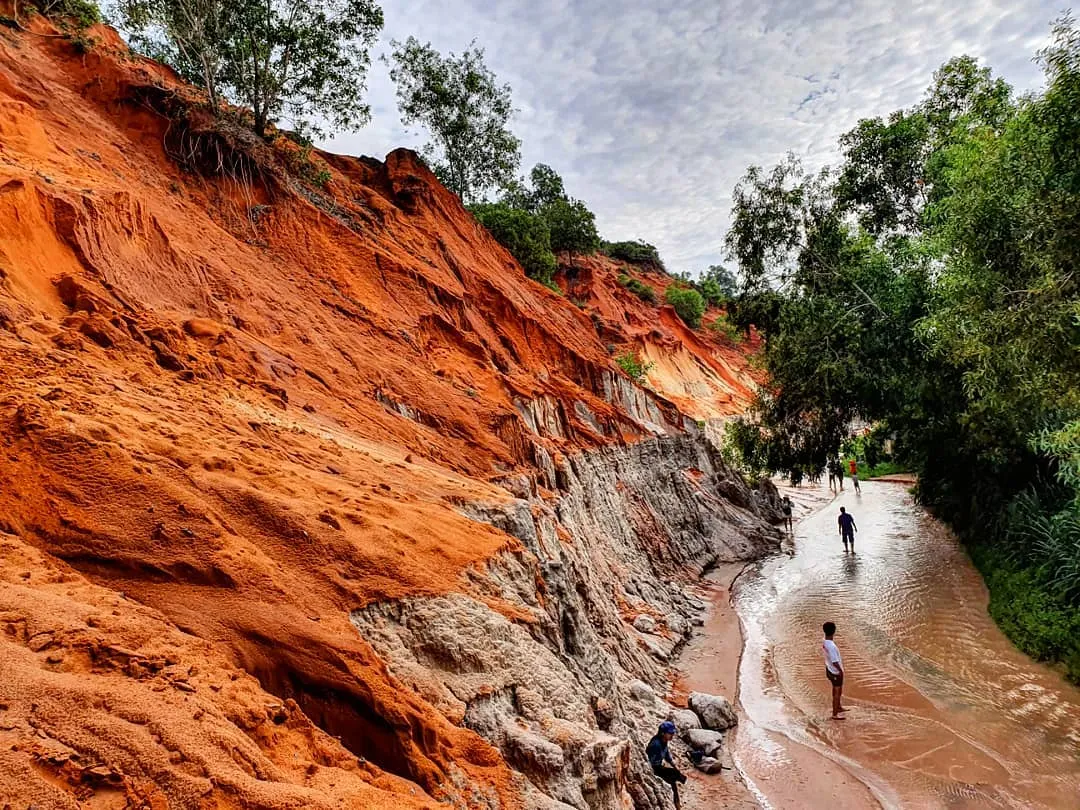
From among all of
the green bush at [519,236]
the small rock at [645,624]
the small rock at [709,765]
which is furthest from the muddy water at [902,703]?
the green bush at [519,236]

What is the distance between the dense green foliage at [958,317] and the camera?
24.8 ft

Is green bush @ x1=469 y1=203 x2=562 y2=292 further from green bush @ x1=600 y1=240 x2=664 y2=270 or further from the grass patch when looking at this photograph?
green bush @ x1=600 y1=240 x2=664 y2=270

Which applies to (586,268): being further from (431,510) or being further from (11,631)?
(11,631)

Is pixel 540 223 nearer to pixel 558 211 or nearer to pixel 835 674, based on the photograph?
pixel 558 211

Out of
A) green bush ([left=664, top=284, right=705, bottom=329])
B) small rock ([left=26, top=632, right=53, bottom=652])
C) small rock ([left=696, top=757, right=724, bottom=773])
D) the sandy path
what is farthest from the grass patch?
green bush ([left=664, top=284, right=705, bottom=329])

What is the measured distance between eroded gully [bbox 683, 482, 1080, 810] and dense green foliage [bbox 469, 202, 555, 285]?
19.7m

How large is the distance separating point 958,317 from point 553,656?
30.6 ft

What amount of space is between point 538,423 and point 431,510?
27.5ft

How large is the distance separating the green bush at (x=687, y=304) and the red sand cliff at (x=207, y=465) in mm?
39136

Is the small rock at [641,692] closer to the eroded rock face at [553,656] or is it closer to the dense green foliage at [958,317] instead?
the eroded rock face at [553,656]

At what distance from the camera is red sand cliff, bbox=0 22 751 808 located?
2.85m

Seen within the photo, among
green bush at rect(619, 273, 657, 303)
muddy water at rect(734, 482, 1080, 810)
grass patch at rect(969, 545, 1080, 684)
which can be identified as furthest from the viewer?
green bush at rect(619, 273, 657, 303)

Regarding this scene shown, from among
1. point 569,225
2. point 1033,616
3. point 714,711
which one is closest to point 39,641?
point 714,711

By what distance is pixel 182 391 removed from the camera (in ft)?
22.0
